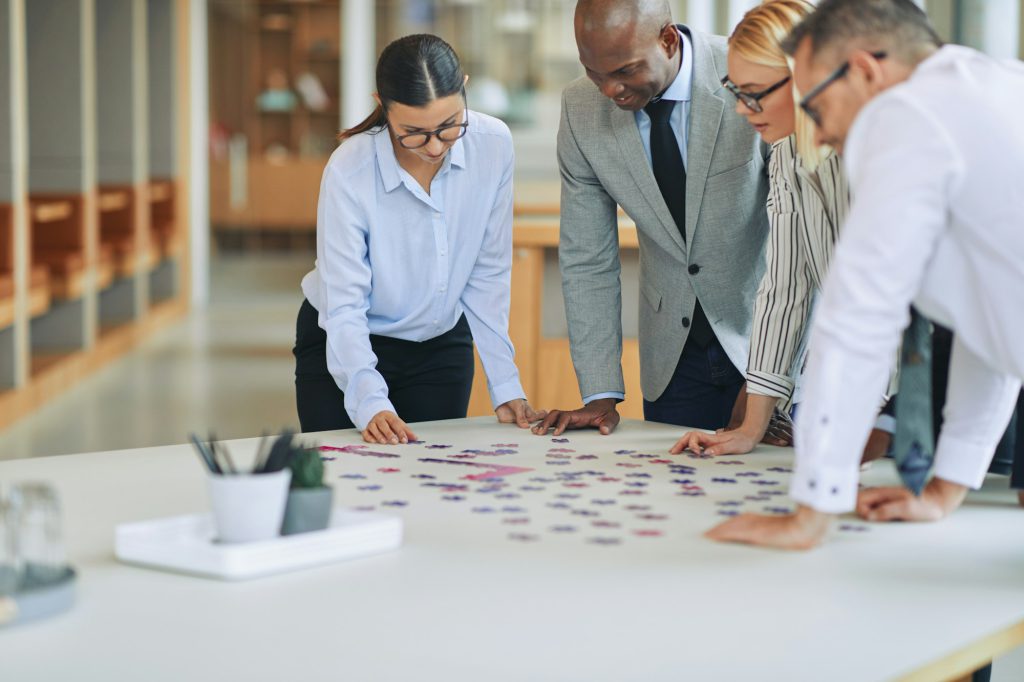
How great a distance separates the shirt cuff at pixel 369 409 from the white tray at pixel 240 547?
2.98 ft

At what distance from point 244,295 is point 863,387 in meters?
12.4

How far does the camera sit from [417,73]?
2.89 meters

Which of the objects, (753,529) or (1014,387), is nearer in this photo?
(753,529)

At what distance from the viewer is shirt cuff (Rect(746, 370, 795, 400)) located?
2.70 m

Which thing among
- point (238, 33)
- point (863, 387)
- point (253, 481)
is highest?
point (238, 33)

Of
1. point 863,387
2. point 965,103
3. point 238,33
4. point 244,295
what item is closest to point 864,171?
point 965,103

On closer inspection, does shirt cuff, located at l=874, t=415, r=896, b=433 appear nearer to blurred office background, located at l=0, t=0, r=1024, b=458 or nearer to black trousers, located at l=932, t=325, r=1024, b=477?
black trousers, located at l=932, t=325, r=1024, b=477

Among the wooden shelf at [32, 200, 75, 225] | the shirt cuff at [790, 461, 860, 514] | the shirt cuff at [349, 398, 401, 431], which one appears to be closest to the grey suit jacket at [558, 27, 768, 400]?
the shirt cuff at [349, 398, 401, 431]

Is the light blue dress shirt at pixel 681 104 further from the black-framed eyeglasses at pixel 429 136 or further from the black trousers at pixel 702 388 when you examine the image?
the black-framed eyeglasses at pixel 429 136

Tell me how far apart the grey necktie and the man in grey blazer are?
1.02 meters

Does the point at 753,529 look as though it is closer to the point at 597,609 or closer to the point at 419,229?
the point at 597,609

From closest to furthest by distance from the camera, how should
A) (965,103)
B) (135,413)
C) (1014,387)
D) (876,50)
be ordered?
1. (965,103)
2. (876,50)
3. (1014,387)
4. (135,413)

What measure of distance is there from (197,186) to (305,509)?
11.2 meters

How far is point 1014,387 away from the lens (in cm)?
219
